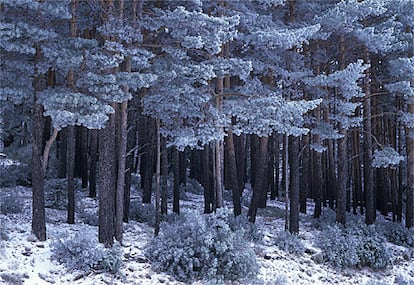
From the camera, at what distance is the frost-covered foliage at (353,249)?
12.0 meters

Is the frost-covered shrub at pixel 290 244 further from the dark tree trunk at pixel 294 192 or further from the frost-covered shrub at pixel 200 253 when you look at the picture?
the frost-covered shrub at pixel 200 253

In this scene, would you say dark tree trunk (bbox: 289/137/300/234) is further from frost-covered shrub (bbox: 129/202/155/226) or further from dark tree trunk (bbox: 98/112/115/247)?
dark tree trunk (bbox: 98/112/115/247)

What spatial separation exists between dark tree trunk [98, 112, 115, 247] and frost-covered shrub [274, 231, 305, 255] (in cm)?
526

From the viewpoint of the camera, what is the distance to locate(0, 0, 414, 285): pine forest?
8836 millimetres

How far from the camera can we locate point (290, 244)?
39.9 ft

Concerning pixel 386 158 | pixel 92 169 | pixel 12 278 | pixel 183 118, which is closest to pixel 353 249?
pixel 386 158

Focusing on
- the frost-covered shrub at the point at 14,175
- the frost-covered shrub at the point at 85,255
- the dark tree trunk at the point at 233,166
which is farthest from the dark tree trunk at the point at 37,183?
the frost-covered shrub at the point at 14,175

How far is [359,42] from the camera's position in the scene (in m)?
13.9

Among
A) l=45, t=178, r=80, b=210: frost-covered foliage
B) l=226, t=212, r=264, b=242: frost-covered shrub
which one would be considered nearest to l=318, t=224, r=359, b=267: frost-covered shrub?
l=226, t=212, r=264, b=242: frost-covered shrub

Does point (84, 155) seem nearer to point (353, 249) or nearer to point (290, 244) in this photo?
point (290, 244)

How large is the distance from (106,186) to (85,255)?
1826 millimetres

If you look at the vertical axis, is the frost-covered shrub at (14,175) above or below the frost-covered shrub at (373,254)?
above

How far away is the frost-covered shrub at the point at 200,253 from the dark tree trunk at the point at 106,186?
3.53ft

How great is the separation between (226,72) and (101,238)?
5.56 metres
